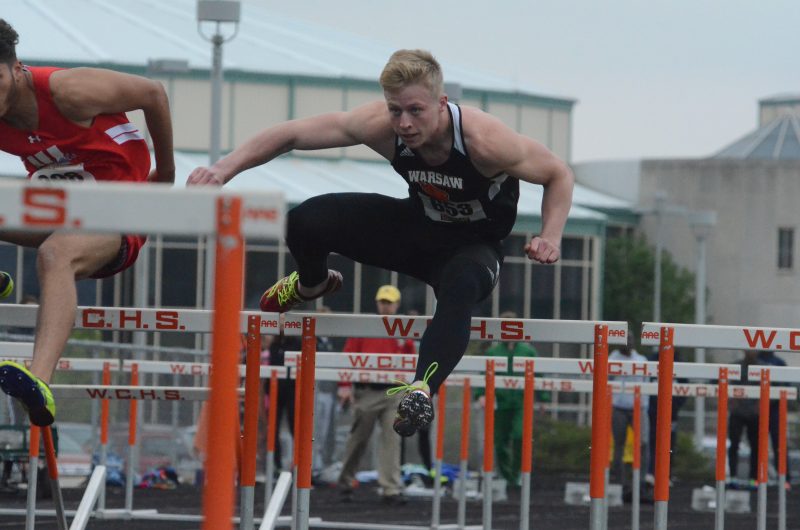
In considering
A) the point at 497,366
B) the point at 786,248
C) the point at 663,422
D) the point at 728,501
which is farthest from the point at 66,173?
the point at 786,248

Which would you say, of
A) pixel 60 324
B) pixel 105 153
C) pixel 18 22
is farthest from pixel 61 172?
pixel 18 22

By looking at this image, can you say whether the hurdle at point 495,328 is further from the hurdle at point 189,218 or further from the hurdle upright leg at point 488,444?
the hurdle upright leg at point 488,444

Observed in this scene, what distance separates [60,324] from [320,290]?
56.6 inches

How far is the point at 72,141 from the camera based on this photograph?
569 centimetres

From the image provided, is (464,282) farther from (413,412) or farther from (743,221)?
(743,221)

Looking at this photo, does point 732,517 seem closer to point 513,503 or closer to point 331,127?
point 513,503

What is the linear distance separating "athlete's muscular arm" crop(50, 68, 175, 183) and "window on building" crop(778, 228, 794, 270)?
52.4 metres

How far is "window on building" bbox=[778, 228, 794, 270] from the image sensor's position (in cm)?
5631

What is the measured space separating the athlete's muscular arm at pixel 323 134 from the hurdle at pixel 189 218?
286cm

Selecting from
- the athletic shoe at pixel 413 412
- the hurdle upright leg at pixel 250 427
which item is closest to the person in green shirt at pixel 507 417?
the hurdle upright leg at pixel 250 427

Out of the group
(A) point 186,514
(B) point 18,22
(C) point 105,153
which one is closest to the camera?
(C) point 105,153

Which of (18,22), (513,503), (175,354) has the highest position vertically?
(18,22)

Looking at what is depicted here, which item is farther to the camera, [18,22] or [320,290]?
[18,22]

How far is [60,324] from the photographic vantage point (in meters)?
5.16
